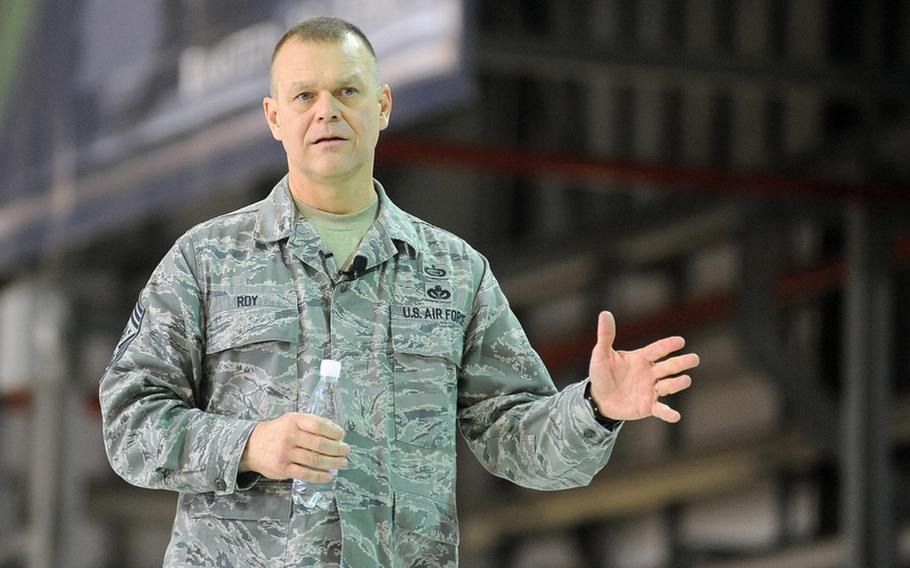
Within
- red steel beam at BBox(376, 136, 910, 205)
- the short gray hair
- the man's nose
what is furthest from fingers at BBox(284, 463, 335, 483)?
red steel beam at BBox(376, 136, 910, 205)

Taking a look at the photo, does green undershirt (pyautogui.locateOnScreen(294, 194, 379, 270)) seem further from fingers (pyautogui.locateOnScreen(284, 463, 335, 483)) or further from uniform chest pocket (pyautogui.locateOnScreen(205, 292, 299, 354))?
fingers (pyautogui.locateOnScreen(284, 463, 335, 483))

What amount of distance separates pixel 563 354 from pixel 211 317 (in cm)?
1143

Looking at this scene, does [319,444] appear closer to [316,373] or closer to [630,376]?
[316,373]


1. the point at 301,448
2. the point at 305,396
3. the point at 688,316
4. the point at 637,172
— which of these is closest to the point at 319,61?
the point at 305,396

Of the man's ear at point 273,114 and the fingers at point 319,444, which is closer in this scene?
the fingers at point 319,444

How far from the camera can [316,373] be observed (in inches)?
114

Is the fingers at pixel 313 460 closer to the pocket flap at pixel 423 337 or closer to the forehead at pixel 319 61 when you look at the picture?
the pocket flap at pixel 423 337

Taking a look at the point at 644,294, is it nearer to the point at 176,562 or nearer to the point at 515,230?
the point at 515,230

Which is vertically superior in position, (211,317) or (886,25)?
(886,25)

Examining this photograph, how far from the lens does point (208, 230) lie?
3000 mm

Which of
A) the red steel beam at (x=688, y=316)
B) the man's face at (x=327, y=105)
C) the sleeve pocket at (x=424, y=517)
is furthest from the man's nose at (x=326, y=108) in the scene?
the red steel beam at (x=688, y=316)

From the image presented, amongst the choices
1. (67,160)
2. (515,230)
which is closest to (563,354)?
(515,230)

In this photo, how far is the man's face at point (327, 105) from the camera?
290cm

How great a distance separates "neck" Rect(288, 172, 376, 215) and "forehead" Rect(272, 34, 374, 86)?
187 mm
